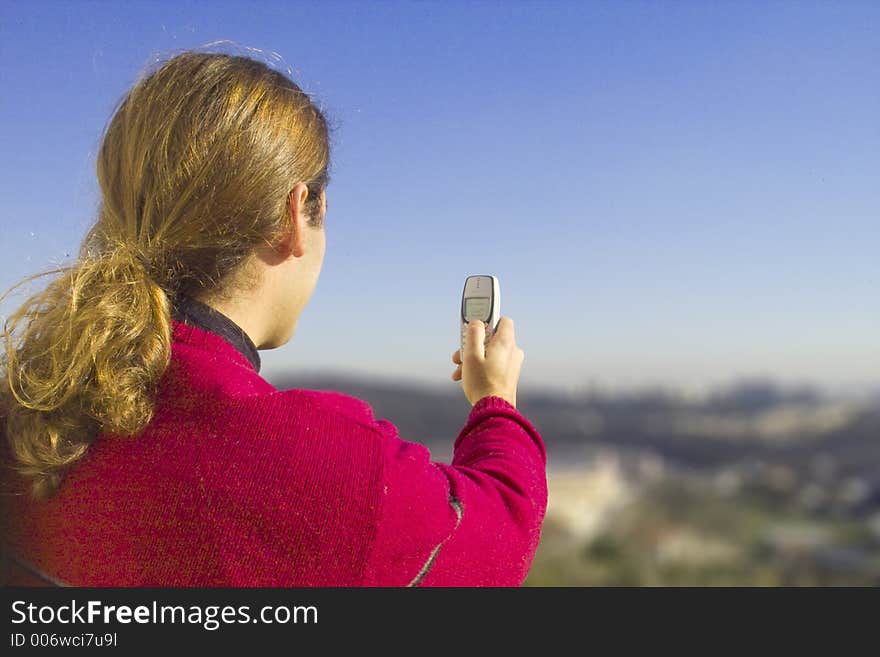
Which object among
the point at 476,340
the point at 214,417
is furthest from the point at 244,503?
the point at 476,340

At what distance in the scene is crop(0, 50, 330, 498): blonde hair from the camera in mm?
1191

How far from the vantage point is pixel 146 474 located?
1.12 meters

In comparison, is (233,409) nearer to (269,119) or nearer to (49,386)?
(49,386)

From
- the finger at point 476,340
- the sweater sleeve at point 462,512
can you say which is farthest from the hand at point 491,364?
the sweater sleeve at point 462,512

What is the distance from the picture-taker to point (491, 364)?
150 centimetres

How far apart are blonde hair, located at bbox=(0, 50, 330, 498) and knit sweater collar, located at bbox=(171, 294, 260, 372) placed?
2 centimetres

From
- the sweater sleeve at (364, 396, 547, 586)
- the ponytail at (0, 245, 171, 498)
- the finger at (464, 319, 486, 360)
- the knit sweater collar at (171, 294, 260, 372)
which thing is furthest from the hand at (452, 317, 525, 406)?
the ponytail at (0, 245, 171, 498)

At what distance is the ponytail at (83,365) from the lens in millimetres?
1158

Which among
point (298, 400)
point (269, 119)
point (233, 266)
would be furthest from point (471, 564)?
Result: point (269, 119)

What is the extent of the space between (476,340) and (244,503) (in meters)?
0.59

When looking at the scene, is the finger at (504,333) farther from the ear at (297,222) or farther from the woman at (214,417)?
the ear at (297,222)

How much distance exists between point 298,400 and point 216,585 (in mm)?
268

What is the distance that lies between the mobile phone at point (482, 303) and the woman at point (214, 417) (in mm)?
294

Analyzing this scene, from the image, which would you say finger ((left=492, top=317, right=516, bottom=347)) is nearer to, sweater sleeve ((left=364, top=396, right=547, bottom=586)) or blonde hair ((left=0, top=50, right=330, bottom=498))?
sweater sleeve ((left=364, top=396, right=547, bottom=586))
